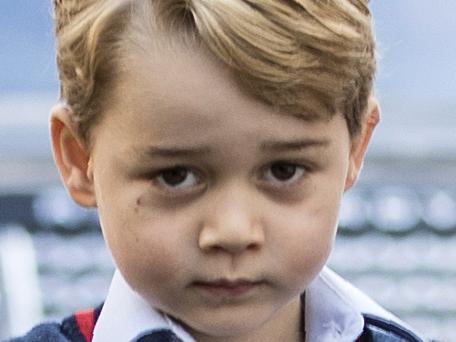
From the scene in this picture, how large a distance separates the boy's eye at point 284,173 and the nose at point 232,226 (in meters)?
0.04

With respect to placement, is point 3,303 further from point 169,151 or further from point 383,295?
point 169,151

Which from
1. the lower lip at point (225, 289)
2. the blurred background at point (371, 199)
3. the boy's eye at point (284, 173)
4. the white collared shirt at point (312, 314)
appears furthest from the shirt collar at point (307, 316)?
the blurred background at point (371, 199)

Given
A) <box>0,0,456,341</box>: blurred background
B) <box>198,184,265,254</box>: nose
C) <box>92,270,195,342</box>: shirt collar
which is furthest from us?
<box>0,0,456,341</box>: blurred background

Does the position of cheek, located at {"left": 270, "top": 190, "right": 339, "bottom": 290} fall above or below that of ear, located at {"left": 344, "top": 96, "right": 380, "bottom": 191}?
below

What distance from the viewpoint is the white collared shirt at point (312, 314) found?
1612 mm

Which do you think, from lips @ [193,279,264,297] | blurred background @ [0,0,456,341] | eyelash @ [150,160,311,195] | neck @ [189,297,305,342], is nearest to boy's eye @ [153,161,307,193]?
eyelash @ [150,160,311,195]

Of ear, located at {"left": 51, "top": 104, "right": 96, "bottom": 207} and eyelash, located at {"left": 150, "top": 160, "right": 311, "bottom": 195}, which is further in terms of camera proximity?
ear, located at {"left": 51, "top": 104, "right": 96, "bottom": 207}

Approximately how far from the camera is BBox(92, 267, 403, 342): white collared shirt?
5.29 ft

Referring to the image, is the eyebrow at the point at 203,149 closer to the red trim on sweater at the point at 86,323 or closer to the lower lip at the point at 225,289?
the lower lip at the point at 225,289

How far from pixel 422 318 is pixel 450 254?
9.0 inches

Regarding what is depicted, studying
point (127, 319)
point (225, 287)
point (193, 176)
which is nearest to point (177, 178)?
point (193, 176)

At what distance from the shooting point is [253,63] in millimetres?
1454

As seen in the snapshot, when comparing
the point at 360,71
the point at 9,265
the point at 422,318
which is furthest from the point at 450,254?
the point at 360,71

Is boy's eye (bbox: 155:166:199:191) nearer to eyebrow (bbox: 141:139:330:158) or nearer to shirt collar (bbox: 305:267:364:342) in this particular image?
eyebrow (bbox: 141:139:330:158)
